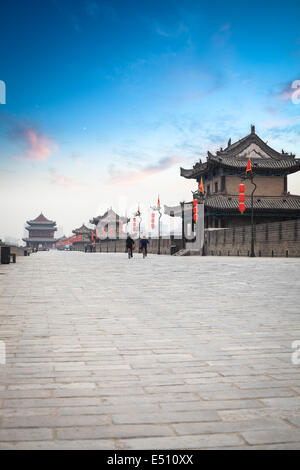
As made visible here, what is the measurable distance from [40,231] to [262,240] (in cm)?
11706

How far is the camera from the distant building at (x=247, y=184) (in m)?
47.2

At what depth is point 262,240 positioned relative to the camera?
32344 mm

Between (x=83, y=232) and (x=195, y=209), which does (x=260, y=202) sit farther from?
(x=83, y=232)

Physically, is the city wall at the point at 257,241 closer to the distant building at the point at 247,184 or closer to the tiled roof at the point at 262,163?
the distant building at the point at 247,184

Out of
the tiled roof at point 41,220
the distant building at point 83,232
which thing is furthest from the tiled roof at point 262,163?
the tiled roof at point 41,220

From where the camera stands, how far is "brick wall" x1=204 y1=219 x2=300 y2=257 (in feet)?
94.5

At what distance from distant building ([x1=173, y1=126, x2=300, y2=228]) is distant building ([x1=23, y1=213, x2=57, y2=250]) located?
9422 cm

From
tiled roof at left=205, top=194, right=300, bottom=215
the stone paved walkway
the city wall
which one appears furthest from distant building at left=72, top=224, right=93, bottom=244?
A: the stone paved walkway

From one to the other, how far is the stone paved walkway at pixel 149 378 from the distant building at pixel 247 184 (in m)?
40.4

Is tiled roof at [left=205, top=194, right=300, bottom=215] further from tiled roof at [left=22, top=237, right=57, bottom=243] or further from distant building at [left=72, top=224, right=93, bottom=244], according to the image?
tiled roof at [left=22, top=237, right=57, bottom=243]

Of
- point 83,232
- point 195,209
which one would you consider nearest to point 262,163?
point 195,209
